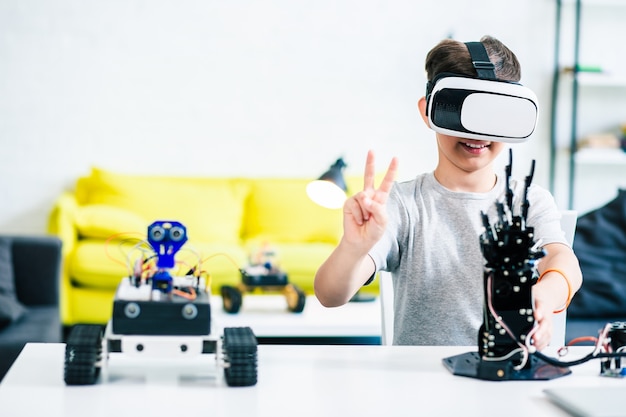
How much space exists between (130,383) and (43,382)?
10 centimetres

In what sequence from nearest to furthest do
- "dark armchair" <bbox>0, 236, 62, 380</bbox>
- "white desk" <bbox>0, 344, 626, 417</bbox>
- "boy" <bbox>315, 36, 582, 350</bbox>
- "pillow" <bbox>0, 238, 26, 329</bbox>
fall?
1. "white desk" <bbox>0, 344, 626, 417</bbox>
2. "boy" <bbox>315, 36, 582, 350</bbox>
3. "pillow" <bbox>0, 238, 26, 329</bbox>
4. "dark armchair" <bbox>0, 236, 62, 380</bbox>

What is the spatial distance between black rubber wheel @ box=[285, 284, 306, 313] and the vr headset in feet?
5.44

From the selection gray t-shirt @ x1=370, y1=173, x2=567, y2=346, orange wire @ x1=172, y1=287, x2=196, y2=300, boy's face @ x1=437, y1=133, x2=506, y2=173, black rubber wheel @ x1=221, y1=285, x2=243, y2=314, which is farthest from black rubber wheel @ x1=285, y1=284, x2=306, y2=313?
orange wire @ x1=172, y1=287, x2=196, y2=300

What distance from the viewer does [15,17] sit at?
4.27 m

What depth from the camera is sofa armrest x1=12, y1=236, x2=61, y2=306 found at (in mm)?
3180

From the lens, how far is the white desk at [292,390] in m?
0.92

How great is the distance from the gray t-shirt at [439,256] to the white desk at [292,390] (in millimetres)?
312

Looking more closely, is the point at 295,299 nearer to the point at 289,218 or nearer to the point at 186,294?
the point at 289,218

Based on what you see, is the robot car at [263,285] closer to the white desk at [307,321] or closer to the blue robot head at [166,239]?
the white desk at [307,321]

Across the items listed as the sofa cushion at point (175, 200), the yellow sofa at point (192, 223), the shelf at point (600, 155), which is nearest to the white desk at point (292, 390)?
the yellow sofa at point (192, 223)

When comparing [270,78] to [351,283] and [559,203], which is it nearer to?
[559,203]

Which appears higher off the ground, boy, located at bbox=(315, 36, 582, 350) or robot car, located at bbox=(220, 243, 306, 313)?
boy, located at bbox=(315, 36, 582, 350)

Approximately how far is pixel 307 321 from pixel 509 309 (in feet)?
5.19

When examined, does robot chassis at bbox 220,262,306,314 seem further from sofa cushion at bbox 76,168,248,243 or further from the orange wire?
the orange wire
